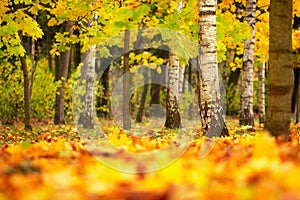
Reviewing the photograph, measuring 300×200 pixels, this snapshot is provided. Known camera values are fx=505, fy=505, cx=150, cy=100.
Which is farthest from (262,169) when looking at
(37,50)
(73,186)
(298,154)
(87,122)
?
(37,50)

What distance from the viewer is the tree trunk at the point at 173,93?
49.9ft

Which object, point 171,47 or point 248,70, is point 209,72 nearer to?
point 171,47

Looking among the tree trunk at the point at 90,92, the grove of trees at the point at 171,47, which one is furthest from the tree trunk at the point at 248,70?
the tree trunk at the point at 90,92

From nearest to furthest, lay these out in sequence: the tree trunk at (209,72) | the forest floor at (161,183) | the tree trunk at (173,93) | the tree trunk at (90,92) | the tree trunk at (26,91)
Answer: the forest floor at (161,183)
the tree trunk at (209,72)
the tree trunk at (26,91)
the tree trunk at (173,93)
the tree trunk at (90,92)

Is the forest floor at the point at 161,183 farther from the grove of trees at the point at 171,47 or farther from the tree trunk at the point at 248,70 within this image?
the tree trunk at the point at 248,70

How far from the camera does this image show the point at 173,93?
49.8ft

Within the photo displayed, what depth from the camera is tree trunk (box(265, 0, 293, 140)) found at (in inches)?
211

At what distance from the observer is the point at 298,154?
421cm

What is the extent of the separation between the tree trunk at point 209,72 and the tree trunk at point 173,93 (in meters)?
6.40

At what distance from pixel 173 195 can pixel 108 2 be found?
9.92m

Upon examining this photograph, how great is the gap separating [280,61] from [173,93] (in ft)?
32.2

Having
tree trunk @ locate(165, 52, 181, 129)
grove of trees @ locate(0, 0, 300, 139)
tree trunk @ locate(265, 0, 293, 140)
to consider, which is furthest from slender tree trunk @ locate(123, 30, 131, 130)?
tree trunk @ locate(265, 0, 293, 140)

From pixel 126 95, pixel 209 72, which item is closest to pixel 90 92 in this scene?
pixel 126 95

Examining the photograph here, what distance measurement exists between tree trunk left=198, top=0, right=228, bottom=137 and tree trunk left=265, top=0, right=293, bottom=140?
3.15m
